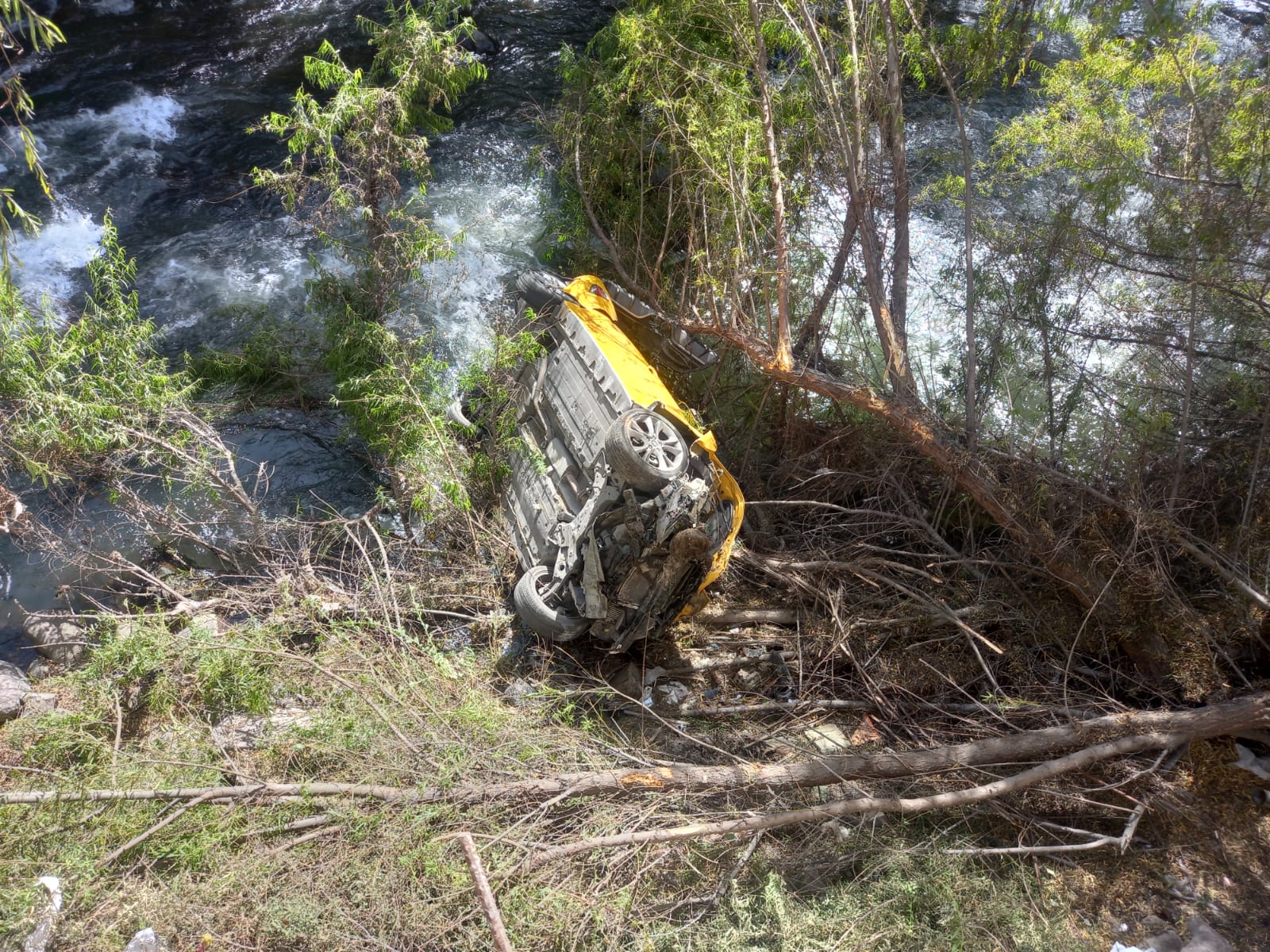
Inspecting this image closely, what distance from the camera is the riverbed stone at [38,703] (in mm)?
5508

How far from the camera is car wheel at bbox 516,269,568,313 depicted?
655cm

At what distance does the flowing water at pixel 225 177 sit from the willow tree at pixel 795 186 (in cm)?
133

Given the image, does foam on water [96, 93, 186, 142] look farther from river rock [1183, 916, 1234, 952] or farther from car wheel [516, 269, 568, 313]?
river rock [1183, 916, 1234, 952]

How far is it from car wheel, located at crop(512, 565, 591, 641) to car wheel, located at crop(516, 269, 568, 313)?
2206mm

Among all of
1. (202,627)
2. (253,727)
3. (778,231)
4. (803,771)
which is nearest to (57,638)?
(202,627)

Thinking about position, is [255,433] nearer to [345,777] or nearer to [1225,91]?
[345,777]

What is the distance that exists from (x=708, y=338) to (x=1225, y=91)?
4.07 metres

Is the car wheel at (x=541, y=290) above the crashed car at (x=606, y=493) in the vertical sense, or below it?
above

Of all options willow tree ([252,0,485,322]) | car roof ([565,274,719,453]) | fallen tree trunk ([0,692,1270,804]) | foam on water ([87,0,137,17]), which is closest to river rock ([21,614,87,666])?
fallen tree trunk ([0,692,1270,804])

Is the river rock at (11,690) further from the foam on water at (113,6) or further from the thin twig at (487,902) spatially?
the foam on water at (113,6)

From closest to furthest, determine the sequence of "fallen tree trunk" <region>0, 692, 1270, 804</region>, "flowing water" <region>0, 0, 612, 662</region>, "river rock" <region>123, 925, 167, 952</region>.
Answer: "river rock" <region>123, 925, 167, 952</region>
"fallen tree trunk" <region>0, 692, 1270, 804</region>
"flowing water" <region>0, 0, 612, 662</region>

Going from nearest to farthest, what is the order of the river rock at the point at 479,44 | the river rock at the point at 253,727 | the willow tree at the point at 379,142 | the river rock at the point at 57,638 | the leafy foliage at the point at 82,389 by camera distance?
the river rock at the point at 253,727 < the leafy foliage at the point at 82,389 < the river rock at the point at 57,638 < the willow tree at the point at 379,142 < the river rock at the point at 479,44

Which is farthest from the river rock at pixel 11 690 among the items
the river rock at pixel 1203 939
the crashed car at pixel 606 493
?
the river rock at pixel 1203 939

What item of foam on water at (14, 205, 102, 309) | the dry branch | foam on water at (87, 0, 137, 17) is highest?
foam on water at (87, 0, 137, 17)
